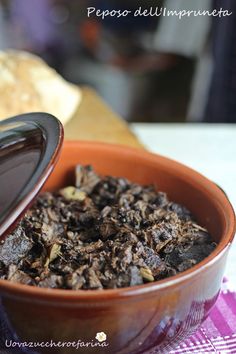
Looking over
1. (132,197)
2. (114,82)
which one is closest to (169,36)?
(114,82)

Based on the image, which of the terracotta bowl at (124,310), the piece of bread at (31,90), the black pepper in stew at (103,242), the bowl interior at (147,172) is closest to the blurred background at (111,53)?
the piece of bread at (31,90)

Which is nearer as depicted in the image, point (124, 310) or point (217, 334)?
point (124, 310)

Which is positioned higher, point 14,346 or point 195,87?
point 14,346

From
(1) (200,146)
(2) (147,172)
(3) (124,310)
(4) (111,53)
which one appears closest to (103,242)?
(3) (124,310)

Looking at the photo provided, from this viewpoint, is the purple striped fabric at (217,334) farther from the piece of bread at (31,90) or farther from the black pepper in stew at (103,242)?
the piece of bread at (31,90)

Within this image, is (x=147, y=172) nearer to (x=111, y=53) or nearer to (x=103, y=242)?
(x=103, y=242)

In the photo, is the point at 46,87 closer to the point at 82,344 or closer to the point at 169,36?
the point at 82,344

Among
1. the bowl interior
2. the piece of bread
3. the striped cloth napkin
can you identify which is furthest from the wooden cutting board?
the striped cloth napkin
